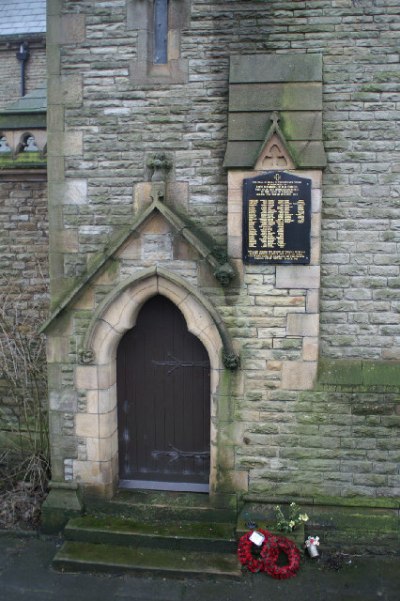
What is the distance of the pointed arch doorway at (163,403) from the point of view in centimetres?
666

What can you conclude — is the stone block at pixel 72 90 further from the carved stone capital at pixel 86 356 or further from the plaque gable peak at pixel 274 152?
the carved stone capital at pixel 86 356

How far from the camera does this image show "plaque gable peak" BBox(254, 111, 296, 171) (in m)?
5.85

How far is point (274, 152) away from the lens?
19.4ft

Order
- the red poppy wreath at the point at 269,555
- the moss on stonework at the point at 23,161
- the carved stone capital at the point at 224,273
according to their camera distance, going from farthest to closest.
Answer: the moss on stonework at the point at 23,161, the carved stone capital at the point at 224,273, the red poppy wreath at the point at 269,555

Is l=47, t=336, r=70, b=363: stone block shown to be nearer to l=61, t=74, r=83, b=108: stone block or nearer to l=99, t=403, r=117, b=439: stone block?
l=99, t=403, r=117, b=439: stone block

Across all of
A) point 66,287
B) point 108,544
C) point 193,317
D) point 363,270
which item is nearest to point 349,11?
point 363,270

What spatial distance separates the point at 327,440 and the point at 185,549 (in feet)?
6.60

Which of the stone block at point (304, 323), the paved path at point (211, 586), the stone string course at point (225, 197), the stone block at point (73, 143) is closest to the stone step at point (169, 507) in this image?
the stone string course at point (225, 197)

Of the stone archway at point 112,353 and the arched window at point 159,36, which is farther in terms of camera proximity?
the stone archway at point 112,353

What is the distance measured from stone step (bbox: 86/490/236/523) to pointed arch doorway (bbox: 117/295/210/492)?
0.62 ft

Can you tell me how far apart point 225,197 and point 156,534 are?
387 cm

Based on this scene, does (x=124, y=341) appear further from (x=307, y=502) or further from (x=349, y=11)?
(x=349, y=11)

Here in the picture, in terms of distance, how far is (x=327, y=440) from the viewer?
6.26 m

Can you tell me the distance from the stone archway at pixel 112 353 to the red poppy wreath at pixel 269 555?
793 mm
